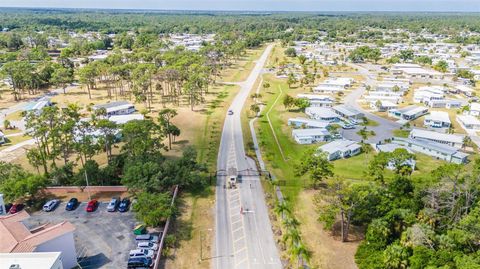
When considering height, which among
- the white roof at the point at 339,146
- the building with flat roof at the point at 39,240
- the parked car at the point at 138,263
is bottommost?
the white roof at the point at 339,146

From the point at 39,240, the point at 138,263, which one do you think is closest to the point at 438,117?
the point at 138,263

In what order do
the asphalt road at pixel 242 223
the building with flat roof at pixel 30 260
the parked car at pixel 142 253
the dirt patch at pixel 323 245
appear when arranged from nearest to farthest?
the building with flat roof at pixel 30 260 < the parked car at pixel 142 253 < the asphalt road at pixel 242 223 < the dirt patch at pixel 323 245

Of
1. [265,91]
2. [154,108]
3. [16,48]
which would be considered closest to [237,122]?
[154,108]

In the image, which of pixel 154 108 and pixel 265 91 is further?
pixel 265 91

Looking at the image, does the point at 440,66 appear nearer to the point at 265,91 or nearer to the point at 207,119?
the point at 265,91

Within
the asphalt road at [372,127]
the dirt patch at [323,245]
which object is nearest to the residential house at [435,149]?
the asphalt road at [372,127]

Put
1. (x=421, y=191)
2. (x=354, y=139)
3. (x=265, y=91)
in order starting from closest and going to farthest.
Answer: (x=421, y=191) < (x=354, y=139) < (x=265, y=91)

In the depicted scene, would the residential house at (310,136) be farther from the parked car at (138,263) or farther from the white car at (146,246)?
the parked car at (138,263)

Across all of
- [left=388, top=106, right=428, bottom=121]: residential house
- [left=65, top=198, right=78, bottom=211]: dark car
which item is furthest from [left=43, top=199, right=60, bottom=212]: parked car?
[left=388, top=106, right=428, bottom=121]: residential house

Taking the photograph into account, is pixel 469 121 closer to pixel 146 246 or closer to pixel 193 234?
pixel 193 234
